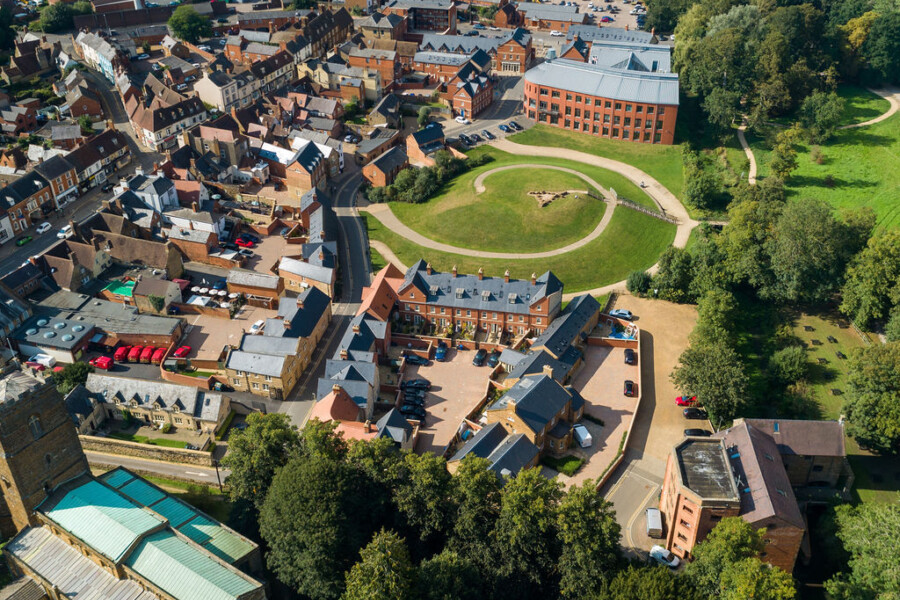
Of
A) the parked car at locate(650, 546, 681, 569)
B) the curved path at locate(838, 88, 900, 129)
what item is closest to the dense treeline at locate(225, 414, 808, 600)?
the parked car at locate(650, 546, 681, 569)

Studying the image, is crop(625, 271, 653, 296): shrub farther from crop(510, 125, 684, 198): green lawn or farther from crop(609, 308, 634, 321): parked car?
crop(510, 125, 684, 198): green lawn

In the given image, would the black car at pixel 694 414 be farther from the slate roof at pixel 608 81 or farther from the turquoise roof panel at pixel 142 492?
the slate roof at pixel 608 81

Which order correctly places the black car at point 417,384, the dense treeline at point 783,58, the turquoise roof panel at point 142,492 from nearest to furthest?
the turquoise roof panel at point 142,492 < the black car at point 417,384 < the dense treeline at point 783,58

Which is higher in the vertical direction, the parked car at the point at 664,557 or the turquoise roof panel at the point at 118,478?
the turquoise roof panel at the point at 118,478

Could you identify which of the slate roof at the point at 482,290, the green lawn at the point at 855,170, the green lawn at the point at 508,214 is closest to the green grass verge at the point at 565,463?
the slate roof at the point at 482,290

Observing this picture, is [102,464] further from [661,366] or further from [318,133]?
[318,133]

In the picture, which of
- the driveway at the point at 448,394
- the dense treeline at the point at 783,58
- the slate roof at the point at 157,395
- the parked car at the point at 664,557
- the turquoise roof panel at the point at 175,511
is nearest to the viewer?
the turquoise roof panel at the point at 175,511
